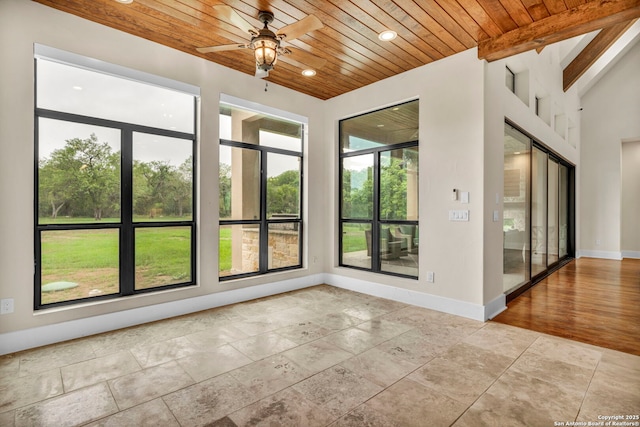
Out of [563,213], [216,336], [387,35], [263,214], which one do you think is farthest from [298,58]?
[563,213]

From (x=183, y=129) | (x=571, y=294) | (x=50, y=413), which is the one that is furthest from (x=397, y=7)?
(x=571, y=294)

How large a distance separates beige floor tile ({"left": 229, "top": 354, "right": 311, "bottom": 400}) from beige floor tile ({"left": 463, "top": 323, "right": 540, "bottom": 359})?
1.70 m

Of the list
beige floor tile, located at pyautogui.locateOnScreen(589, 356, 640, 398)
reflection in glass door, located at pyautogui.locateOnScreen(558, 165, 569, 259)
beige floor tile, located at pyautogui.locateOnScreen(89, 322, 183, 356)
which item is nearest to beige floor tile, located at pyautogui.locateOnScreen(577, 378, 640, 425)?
beige floor tile, located at pyautogui.locateOnScreen(589, 356, 640, 398)

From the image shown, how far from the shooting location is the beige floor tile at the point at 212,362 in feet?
8.13

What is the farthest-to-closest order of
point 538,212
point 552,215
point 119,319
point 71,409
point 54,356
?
point 552,215 < point 538,212 < point 119,319 < point 54,356 < point 71,409

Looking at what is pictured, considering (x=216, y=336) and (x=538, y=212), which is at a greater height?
(x=538, y=212)

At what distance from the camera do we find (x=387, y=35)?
3398 millimetres

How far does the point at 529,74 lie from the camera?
191 inches

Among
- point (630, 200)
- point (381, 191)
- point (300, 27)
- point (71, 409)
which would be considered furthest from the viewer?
point (630, 200)

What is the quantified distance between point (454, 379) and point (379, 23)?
3259mm

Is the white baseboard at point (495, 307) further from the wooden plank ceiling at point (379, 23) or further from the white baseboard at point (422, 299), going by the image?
the wooden plank ceiling at point (379, 23)

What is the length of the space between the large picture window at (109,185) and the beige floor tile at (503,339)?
3325mm

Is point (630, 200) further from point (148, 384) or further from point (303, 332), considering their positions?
point (148, 384)

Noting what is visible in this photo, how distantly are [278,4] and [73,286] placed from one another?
339 cm
